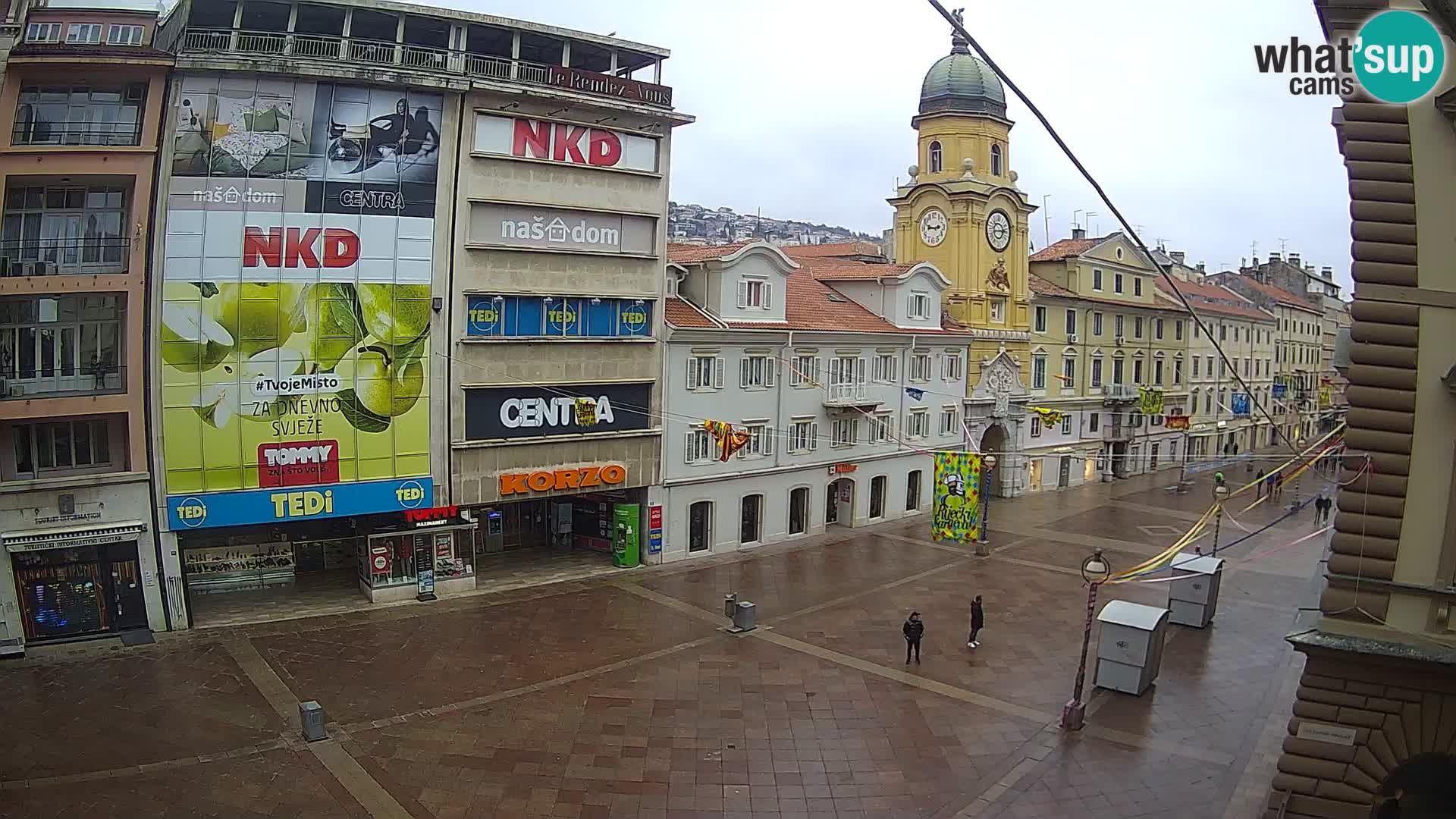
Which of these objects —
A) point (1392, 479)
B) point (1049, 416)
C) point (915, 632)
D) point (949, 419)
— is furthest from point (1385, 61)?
point (1049, 416)

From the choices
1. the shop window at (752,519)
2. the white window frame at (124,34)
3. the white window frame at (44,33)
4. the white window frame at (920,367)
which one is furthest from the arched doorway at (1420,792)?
the white window frame at (44,33)

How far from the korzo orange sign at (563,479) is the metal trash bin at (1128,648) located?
16478mm

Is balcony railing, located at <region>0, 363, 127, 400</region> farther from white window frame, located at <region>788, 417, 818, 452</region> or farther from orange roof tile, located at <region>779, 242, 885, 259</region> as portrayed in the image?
orange roof tile, located at <region>779, 242, 885, 259</region>

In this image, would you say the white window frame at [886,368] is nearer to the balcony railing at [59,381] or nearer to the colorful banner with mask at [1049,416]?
the colorful banner with mask at [1049,416]

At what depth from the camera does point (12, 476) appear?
2488 centimetres

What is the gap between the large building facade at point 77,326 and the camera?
24.4 m

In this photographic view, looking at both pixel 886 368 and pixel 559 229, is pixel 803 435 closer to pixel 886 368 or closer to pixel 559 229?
pixel 886 368

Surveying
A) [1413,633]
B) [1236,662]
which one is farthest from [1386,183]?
[1236,662]

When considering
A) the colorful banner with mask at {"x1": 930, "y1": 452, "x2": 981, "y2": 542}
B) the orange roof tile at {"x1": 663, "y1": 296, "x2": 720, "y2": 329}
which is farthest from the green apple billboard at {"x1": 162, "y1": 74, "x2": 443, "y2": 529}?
the colorful banner with mask at {"x1": 930, "y1": 452, "x2": 981, "y2": 542}

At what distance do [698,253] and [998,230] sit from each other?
723 inches

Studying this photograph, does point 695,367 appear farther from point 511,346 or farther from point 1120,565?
point 1120,565

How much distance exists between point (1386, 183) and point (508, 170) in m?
23.3

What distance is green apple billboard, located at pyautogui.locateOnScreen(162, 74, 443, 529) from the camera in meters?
26.0

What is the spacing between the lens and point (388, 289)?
93.2ft
